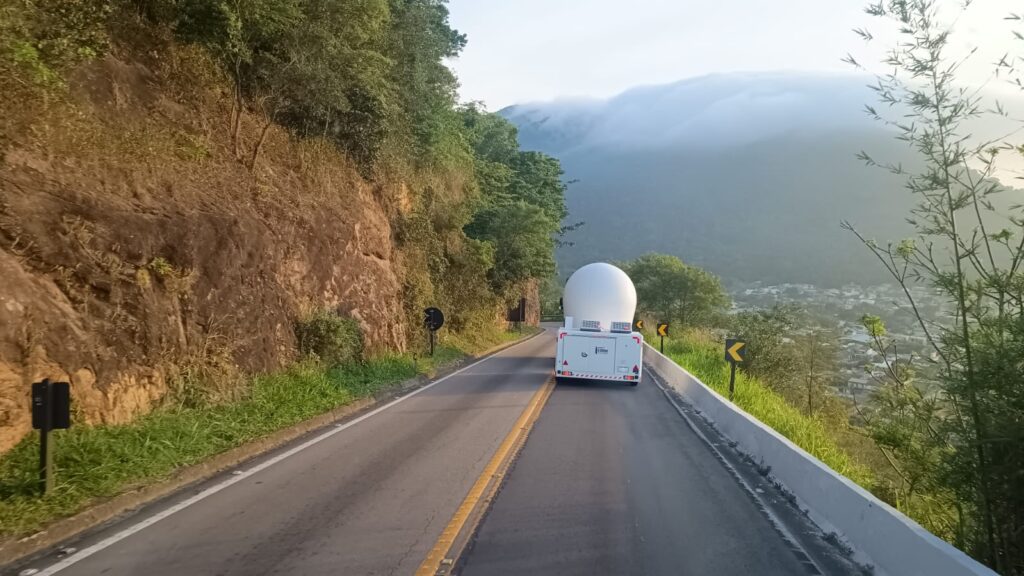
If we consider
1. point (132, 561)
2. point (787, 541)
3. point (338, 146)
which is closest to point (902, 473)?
point (787, 541)

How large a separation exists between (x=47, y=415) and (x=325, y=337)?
348 inches

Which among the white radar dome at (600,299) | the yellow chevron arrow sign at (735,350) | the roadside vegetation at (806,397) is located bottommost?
the roadside vegetation at (806,397)

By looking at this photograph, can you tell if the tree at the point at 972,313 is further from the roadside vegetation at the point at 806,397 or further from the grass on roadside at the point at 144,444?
the grass on roadside at the point at 144,444

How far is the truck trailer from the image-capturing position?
18.5 m

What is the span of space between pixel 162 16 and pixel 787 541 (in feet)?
49.8

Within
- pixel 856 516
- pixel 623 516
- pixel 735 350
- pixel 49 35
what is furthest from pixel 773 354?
pixel 49 35

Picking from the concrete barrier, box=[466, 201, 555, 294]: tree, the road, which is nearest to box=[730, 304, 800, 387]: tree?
the road

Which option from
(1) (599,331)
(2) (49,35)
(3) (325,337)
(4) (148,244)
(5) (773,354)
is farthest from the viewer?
(5) (773,354)

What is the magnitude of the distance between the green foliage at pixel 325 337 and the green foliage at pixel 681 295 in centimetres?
5287

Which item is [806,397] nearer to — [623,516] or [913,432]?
[913,432]

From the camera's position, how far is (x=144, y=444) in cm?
790

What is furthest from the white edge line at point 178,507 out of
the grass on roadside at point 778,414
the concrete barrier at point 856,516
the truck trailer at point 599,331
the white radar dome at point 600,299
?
the white radar dome at point 600,299

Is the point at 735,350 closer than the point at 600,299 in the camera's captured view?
Yes

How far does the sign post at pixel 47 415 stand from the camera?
616 centimetres
